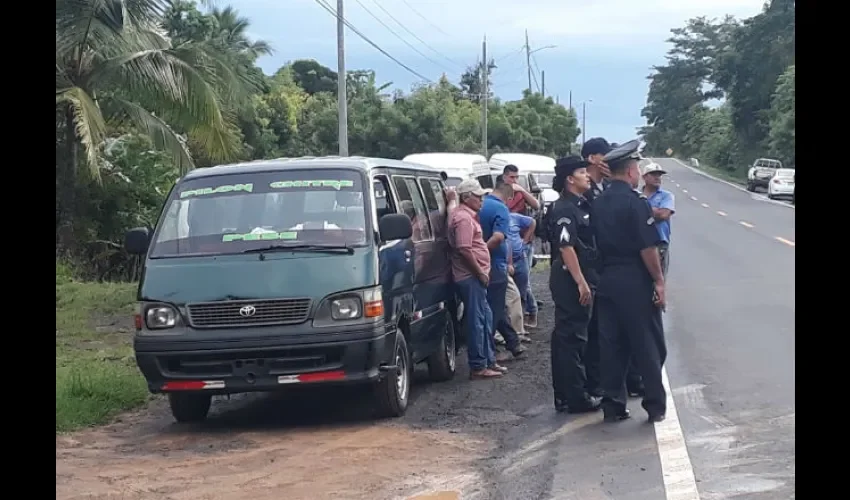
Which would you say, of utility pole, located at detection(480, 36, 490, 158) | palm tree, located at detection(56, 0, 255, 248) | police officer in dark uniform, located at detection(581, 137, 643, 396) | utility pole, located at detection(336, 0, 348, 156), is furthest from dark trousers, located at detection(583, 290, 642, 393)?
utility pole, located at detection(480, 36, 490, 158)

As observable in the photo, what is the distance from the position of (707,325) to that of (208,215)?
6223 mm

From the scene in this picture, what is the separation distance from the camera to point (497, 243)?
394 inches

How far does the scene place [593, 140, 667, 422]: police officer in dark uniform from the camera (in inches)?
280

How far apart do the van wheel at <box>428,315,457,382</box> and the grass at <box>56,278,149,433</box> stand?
2.60 m

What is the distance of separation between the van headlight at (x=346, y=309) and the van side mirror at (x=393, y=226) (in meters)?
0.56

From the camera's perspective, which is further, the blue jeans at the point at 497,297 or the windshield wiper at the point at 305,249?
the blue jeans at the point at 497,297

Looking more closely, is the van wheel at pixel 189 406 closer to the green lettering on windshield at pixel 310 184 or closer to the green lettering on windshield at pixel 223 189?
the green lettering on windshield at pixel 223 189

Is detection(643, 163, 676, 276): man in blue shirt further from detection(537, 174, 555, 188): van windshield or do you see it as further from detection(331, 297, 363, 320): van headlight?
detection(537, 174, 555, 188): van windshield

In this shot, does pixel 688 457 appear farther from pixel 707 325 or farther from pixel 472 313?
pixel 707 325

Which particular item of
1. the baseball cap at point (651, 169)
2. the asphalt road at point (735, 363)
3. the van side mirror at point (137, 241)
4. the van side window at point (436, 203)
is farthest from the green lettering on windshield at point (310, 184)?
the baseball cap at point (651, 169)

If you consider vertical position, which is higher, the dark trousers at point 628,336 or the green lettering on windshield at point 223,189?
the green lettering on windshield at point 223,189

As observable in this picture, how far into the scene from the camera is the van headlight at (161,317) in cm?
768
